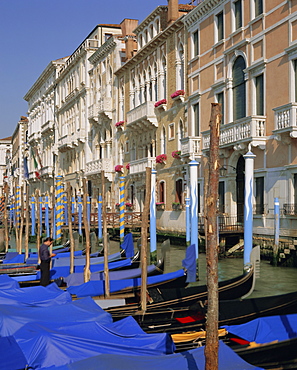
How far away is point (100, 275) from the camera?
33.0 ft

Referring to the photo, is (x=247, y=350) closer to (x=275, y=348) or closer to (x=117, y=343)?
(x=275, y=348)

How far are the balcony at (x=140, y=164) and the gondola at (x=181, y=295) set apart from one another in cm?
1372

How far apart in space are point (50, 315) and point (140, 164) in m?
16.8

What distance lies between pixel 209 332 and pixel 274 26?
11504 millimetres

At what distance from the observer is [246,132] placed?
14.6 meters

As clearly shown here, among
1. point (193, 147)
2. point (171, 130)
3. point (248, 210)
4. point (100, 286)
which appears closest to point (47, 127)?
point (171, 130)

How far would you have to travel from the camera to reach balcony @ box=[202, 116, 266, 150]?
14.3m

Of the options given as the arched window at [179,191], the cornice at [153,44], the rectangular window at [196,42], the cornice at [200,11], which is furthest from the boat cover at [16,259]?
the cornice at [153,44]

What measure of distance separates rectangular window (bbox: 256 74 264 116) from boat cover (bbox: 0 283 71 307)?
8783 mm

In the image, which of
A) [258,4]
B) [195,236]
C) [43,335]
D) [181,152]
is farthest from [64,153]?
[43,335]

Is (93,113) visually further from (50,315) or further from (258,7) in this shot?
(50,315)

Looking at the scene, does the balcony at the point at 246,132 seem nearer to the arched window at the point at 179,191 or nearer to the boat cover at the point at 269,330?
the arched window at the point at 179,191

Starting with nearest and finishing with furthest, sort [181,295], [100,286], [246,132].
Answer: [181,295] < [100,286] < [246,132]

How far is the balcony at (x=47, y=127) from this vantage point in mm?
39281
